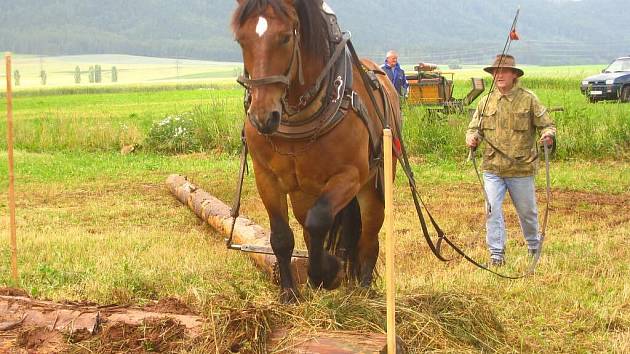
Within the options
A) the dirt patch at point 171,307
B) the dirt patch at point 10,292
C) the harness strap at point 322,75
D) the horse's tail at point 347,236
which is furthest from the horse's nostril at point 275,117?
the dirt patch at point 10,292

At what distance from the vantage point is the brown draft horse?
438cm

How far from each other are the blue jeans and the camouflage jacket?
9 cm

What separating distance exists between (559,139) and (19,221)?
10.2 metres

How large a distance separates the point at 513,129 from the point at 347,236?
2.36 m

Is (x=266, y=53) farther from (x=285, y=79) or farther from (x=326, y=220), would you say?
(x=326, y=220)

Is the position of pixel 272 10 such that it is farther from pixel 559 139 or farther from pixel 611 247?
pixel 559 139

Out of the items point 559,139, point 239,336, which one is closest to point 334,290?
point 239,336

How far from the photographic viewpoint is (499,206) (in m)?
7.76

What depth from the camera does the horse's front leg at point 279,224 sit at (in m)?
5.09

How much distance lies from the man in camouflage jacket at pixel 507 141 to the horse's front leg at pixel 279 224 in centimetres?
290

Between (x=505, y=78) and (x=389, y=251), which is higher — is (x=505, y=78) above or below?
above

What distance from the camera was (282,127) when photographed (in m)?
4.80

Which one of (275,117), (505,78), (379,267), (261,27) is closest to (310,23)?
(261,27)

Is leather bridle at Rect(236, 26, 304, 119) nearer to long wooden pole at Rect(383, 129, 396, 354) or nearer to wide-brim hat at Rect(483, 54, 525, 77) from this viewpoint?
long wooden pole at Rect(383, 129, 396, 354)
